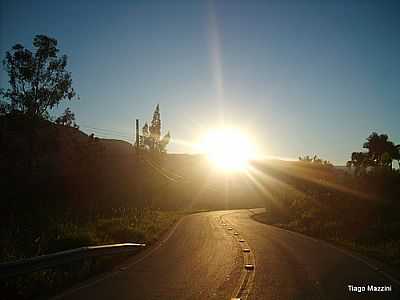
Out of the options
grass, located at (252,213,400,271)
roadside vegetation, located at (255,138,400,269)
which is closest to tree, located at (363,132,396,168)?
roadside vegetation, located at (255,138,400,269)

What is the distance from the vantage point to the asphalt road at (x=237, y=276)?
9.70 m

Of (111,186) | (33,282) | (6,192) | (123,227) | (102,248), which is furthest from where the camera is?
(111,186)

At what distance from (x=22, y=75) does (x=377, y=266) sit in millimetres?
35427

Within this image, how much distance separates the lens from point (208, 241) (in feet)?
67.7

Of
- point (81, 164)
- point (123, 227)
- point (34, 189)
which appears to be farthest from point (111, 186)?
point (123, 227)

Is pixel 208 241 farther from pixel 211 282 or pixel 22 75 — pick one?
pixel 22 75

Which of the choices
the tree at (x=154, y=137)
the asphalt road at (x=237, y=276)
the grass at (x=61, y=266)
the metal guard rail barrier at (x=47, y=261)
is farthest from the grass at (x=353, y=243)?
the tree at (x=154, y=137)

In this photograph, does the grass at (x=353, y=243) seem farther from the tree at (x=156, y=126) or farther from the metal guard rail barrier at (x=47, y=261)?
the tree at (x=156, y=126)

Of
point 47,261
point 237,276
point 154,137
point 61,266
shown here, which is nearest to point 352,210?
point 237,276

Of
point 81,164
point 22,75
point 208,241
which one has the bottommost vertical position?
point 208,241

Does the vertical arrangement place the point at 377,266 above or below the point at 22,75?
below

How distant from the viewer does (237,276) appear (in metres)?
11.8

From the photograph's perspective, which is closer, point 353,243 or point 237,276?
point 237,276

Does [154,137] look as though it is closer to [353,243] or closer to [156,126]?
[156,126]
